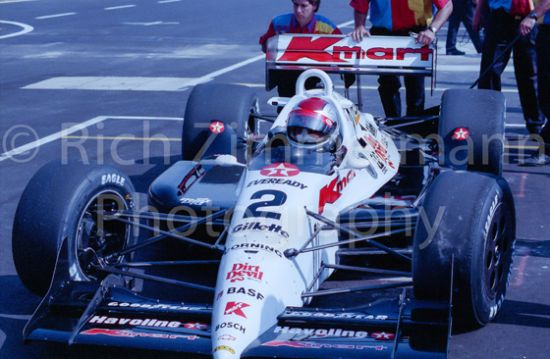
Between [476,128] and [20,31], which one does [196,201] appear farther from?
[20,31]

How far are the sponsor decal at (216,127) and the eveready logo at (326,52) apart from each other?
2.40ft

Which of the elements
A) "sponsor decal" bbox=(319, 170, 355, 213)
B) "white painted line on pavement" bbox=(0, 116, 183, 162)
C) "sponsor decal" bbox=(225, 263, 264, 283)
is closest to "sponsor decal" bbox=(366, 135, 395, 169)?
"sponsor decal" bbox=(319, 170, 355, 213)

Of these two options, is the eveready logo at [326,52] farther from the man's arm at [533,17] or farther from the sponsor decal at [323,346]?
the sponsor decal at [323,346]

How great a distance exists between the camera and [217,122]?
7793 mm

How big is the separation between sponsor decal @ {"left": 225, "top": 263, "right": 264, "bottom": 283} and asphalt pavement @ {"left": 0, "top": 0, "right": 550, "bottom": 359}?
0.81m

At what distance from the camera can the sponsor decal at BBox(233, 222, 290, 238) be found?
5082 mm

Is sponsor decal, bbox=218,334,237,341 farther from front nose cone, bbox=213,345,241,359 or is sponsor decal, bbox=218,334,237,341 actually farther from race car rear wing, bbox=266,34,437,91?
race car rear wing, bbox=266,34,437,91

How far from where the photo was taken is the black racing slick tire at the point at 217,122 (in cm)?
773

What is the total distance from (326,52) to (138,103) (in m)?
5.30

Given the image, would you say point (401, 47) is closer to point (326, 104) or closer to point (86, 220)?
point (326, 104)

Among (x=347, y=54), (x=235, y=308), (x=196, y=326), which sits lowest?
(x=196, y=326)

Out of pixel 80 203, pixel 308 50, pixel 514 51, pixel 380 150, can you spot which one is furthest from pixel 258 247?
pixel 514 51

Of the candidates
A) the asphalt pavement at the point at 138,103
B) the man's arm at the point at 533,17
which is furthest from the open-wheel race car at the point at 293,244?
the man's arm at the point at 533,17

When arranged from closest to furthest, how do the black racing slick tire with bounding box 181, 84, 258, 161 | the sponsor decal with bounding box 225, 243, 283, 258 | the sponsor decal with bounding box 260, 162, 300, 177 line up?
the sponsor decal with bounding box 225, 243, 283, 258 → the sponsor decal with bounding box 260, 162, 300, 177 → the black racing slick tire with bounding box 181, 84, 258, 161
